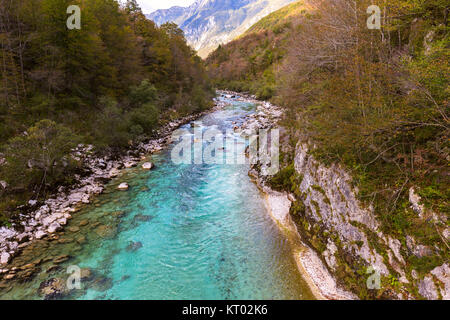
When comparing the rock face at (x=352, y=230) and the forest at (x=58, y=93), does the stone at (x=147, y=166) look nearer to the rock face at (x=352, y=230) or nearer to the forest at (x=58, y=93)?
the forest at (x=58, y=93)

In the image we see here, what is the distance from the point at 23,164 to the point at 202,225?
10.4m

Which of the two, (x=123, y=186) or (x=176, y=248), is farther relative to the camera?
(x=123, y=186)

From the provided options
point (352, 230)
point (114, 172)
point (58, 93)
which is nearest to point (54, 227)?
point (114, 172)

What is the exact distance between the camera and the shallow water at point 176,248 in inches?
322

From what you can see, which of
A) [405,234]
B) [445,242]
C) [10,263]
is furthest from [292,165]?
[10,263]

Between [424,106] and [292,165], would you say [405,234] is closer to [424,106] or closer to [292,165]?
[424,106]

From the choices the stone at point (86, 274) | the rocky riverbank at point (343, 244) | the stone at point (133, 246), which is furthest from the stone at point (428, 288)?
the stone at point (86, 274)

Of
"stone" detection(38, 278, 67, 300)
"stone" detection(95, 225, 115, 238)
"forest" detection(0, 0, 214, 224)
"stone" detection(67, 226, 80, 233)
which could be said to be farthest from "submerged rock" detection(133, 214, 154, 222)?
"forest" detection(0, 0, 214, 224)

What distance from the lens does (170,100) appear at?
3775cm

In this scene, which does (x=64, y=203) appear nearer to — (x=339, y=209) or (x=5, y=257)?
(x=5, y=257)

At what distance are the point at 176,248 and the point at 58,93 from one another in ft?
68.2

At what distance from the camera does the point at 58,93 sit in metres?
21.6

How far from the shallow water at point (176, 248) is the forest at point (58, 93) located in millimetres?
3803
